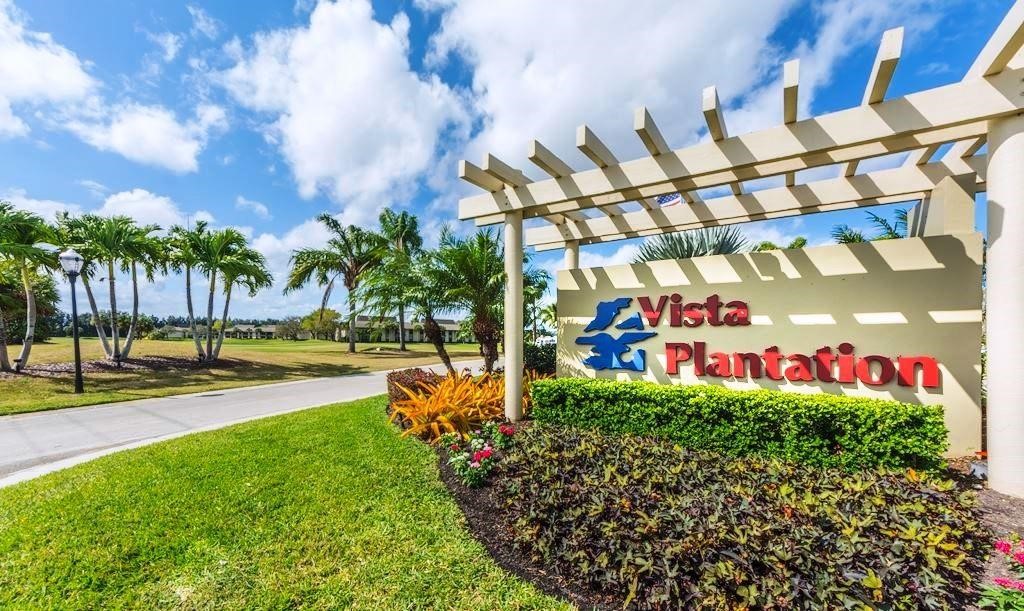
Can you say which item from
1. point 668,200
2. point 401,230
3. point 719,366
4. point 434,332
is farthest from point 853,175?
point 401,230

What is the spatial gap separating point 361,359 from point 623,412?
2197cm

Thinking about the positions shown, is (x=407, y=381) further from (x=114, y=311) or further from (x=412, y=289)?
(x=114, y=311)

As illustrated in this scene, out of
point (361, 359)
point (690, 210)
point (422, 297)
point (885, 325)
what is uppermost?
point (690, 210)

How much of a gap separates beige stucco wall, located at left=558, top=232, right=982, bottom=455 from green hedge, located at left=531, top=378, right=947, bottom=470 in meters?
1.30

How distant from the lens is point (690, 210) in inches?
321

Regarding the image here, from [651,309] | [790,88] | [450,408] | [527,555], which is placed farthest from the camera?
[651,309]

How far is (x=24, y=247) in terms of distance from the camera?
13.0 m

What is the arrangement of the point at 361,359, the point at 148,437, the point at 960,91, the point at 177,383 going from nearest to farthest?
1. the point at 960,91
2. the point at 148,437
3. the point at 177,383
4. the point at 361,359

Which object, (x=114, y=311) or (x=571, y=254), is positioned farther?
(x=114, y=311)

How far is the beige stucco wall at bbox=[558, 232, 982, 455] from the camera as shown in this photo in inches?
215

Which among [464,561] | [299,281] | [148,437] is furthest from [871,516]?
[299,281]

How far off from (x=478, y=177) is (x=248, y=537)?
211 inches

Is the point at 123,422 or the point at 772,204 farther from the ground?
the point at 772,204

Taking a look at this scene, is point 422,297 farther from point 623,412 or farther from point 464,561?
point 464,561
